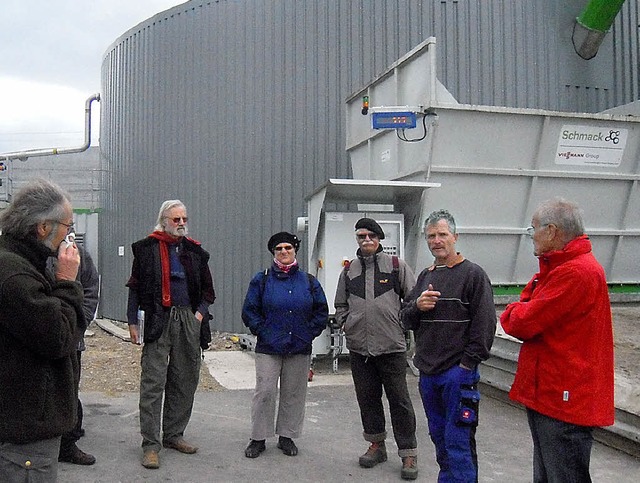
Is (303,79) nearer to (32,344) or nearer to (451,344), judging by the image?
(451,344)

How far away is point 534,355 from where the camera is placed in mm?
3115

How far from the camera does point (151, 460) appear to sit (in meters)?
4.51

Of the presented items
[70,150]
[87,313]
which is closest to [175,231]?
[87,313]

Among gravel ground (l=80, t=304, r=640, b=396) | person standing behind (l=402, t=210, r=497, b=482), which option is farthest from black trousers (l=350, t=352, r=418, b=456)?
gravel ground (l=80, t=304, r=640, b=396)

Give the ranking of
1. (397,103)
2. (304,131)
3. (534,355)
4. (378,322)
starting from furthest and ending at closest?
1. (304,131)
2. (397,103)
3. (378,322)
4. (534,355)

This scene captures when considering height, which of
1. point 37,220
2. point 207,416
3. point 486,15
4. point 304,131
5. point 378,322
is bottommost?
point 207,416

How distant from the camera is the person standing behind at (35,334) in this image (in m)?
2.31

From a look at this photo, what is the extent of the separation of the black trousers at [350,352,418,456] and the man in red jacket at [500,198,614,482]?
1511 millimetres

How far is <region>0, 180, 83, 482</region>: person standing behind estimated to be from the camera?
7.58 feet

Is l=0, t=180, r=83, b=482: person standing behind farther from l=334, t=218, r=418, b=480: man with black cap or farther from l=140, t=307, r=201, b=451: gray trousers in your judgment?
l=334, t=218, r=418, b=480: man with black cap

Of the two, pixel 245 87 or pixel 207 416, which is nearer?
pixel 207 416

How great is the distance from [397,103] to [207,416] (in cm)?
436

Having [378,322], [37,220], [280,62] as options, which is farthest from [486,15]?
[37,220]

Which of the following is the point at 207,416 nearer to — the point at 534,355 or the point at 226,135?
the point at 534,355
